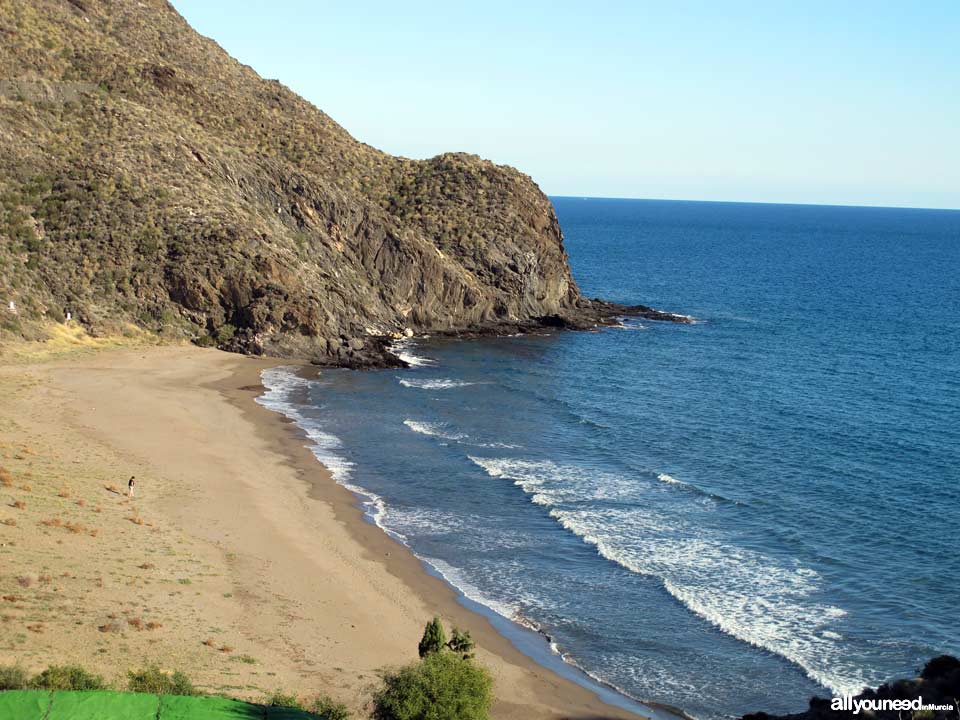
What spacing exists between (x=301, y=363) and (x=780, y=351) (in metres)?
39.2

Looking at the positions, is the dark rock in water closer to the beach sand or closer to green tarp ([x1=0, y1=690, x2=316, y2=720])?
the beach sand

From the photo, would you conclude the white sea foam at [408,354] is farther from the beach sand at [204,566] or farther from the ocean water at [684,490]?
the beach sand at [204,566]

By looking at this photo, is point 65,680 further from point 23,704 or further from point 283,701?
point 283,701

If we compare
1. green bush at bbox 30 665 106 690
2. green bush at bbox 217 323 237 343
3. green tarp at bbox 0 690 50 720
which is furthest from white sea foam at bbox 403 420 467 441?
green tarp at bbox 0 690 50 720

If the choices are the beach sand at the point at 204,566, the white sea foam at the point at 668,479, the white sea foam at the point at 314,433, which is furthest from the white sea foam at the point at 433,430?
the white sea foam at the point at 668,479

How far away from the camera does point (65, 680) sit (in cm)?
2133

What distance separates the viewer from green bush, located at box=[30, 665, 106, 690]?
2111 centimetres

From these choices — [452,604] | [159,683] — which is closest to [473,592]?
[452,604]

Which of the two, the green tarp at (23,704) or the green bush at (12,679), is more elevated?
the green tarp at (23,704)

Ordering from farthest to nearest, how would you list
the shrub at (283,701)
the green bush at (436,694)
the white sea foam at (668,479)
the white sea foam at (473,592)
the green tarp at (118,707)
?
the white sea foam at (668,479), the white sea foam at (473,592), the shrub at (283,701), the green bush at (436,694), the green tarp at (118,707)

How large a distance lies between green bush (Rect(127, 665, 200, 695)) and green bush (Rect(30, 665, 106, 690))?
2.47 ft

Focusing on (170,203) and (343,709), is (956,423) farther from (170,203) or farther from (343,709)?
(170,203)

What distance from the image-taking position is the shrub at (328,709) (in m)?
22.5

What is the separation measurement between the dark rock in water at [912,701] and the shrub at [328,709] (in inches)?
388
